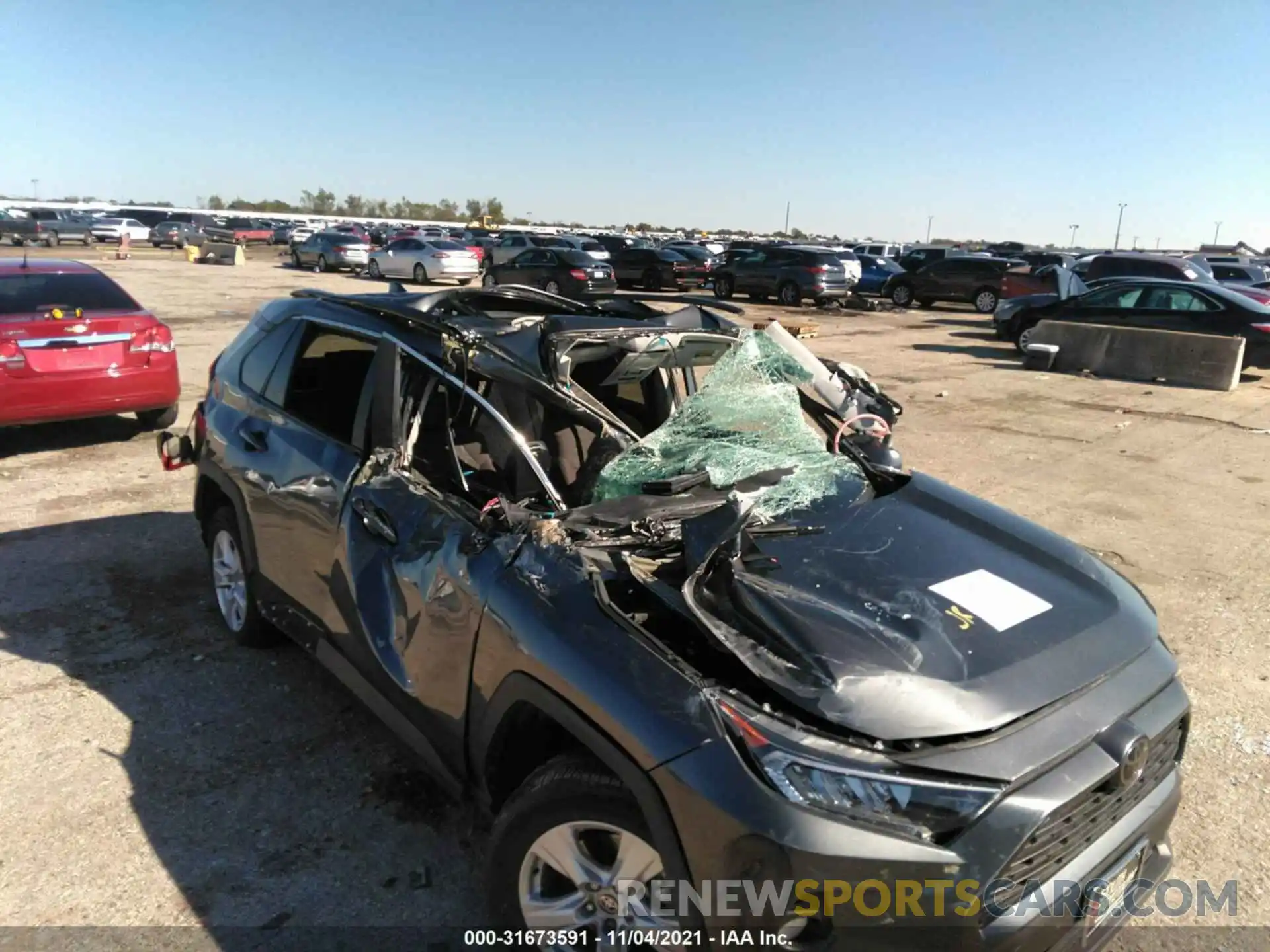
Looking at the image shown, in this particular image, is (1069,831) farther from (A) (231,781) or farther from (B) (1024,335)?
(B) (1024,335)

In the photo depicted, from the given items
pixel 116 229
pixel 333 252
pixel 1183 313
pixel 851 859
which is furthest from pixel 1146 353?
pixel 116 229

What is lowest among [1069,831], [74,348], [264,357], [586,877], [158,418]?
[158,418]

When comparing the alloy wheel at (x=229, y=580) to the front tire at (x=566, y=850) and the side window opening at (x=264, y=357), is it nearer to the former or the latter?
the side window opening at (x=264, y=357)

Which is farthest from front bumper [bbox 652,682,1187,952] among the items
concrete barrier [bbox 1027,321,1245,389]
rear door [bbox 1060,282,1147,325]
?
rear door [bbox 1060,282,1147,325]

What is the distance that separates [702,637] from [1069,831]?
965 millimetres

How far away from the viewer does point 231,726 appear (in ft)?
12.0

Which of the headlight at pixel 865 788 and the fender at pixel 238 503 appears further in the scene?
the fender at pixel 238 503

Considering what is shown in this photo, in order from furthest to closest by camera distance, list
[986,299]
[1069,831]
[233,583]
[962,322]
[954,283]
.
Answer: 1. [954,283]
2. [986,299]
3. [962,322]
4. [233,583]
5. [1069,831]

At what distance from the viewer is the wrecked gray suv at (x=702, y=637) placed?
1916mm

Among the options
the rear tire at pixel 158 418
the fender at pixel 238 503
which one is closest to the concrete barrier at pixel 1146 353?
the rear tire at pixel 158 418

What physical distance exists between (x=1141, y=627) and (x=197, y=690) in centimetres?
370

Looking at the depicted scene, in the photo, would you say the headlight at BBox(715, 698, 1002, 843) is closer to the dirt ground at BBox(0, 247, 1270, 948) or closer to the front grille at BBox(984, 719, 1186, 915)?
the front grille at BBox(984, 719, 1186, 915)

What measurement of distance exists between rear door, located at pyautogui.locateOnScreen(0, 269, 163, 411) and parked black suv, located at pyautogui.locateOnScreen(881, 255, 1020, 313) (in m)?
21.4

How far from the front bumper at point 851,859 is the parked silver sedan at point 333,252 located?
32.1m
